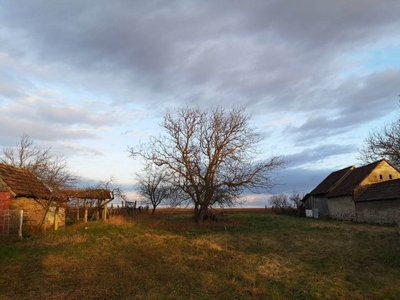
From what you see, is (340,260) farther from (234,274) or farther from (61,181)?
(61,181)

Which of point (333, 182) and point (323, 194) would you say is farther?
point (323, 194)

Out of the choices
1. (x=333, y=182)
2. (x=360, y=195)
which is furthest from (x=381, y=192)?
(x=333, y=182)

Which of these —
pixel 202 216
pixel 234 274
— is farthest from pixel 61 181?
pixel 234 274

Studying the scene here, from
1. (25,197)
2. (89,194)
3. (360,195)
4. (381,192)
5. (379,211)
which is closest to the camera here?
(25,197)

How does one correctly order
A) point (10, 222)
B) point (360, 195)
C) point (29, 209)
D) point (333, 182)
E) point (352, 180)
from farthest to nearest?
point (333, 182)
point (352, 180)
point (360, 195)
point (29, 209)
point (10, 222)

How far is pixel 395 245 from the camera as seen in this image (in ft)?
49.5

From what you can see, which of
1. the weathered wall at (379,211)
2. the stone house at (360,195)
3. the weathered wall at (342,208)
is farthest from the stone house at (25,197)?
the weathered wall at (342,208)

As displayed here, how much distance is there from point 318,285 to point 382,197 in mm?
20766

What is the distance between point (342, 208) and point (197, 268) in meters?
26.2

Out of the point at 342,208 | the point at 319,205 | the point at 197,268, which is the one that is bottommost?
the point at 197,268

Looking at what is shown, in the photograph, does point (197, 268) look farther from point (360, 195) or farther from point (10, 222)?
point (360, 195)

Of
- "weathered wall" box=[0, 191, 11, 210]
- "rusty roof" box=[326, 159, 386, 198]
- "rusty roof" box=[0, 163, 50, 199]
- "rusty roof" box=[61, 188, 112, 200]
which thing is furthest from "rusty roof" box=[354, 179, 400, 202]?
"weathered wall" box=[0, 191, 11, 210]

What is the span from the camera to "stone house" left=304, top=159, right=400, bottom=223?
89.9 feet

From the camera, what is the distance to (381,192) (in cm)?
2773
